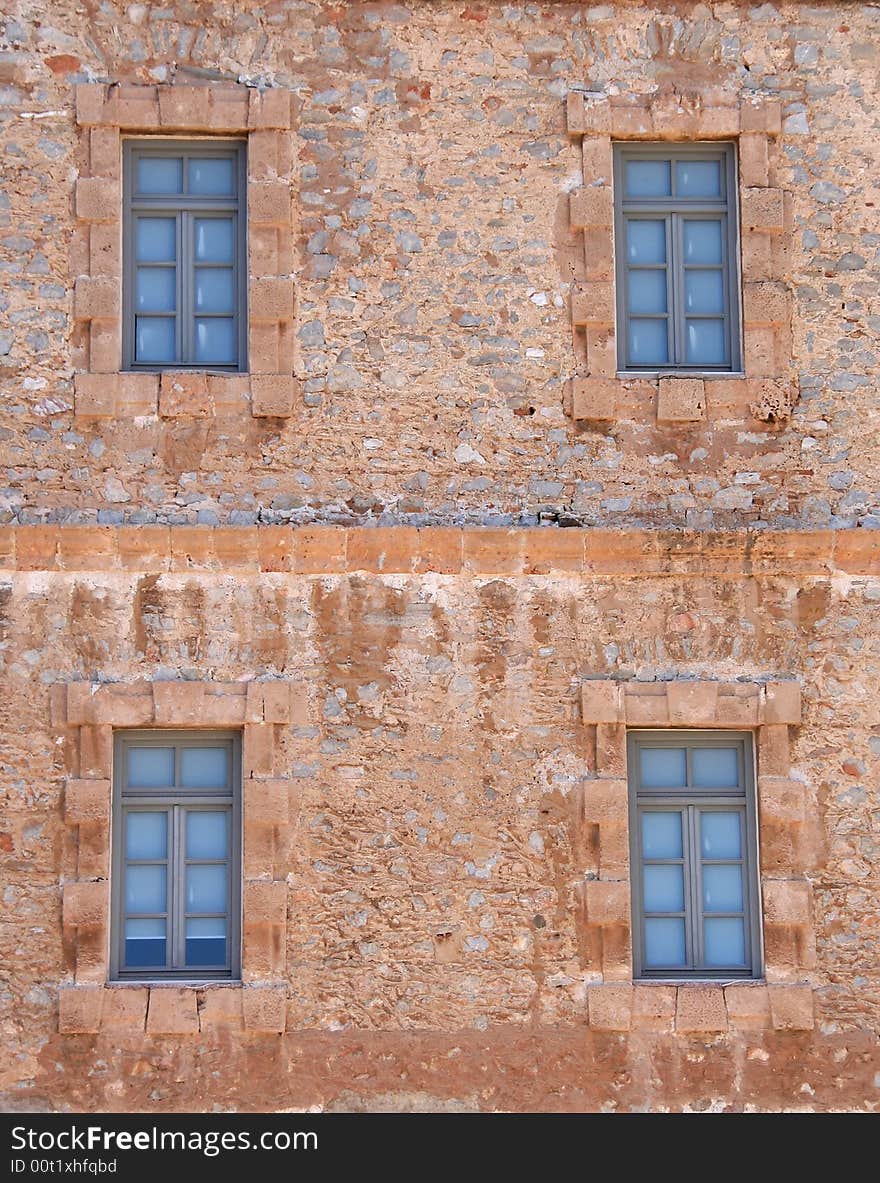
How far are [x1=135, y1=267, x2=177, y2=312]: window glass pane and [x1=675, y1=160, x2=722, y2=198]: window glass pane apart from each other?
254 centimetres

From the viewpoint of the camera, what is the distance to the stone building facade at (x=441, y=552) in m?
8.17

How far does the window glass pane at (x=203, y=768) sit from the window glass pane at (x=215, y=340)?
6.17 ft

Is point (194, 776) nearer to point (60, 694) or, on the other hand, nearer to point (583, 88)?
point (60, 694)

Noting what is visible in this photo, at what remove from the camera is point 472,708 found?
8.45 metres

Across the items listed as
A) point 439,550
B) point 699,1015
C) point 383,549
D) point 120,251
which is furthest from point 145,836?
point 120,251

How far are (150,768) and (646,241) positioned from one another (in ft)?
11.5

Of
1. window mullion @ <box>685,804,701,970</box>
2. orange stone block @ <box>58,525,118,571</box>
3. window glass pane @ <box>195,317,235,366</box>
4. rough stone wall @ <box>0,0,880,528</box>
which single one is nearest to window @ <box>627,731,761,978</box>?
window mullion @ <box>685,804,701,970</box>

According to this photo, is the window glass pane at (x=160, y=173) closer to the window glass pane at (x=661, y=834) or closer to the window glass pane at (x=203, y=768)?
the window glass pane at (x=203, y=768)

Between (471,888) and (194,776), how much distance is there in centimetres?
138

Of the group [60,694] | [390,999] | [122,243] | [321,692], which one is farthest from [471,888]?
[122,243]

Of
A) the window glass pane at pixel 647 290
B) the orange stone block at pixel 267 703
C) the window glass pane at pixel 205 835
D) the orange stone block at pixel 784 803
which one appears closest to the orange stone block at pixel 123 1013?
the window glass pane at pixel 205 835

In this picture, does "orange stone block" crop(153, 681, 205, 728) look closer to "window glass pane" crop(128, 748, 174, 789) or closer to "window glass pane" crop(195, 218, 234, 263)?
"window glass pane" crop(128, 748, 174, 789)
